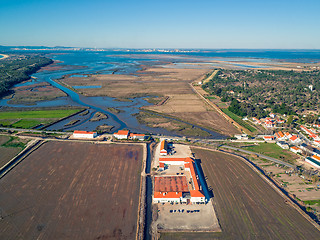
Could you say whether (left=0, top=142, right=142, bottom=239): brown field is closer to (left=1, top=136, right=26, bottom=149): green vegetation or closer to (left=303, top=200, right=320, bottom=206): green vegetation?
(left=1, top=136, right=26, bottom=149): green vegetation

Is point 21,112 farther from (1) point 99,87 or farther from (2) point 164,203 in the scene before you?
(2) point 164,203

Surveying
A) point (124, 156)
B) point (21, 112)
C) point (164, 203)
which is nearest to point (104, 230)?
point (164, 203)

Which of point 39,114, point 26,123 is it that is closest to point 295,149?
point 26,123

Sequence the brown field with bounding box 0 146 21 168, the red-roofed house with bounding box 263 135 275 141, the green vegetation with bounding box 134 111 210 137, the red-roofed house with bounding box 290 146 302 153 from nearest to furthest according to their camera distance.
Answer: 1. the brown field with bounding box 0 146 21 168
2. the red-roofed house with bounding box 290 146 302 153
3. the red-roofed house with bounding box 263 135 275 141
4. the green vegetation with bounding box 134 111 210 137

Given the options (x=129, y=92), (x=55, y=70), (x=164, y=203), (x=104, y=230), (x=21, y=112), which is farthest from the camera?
(x=55, y=70)

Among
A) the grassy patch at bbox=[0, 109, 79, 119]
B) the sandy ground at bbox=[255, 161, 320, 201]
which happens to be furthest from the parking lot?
the grassy patch at bbox=[0, 109, 79, 119]
